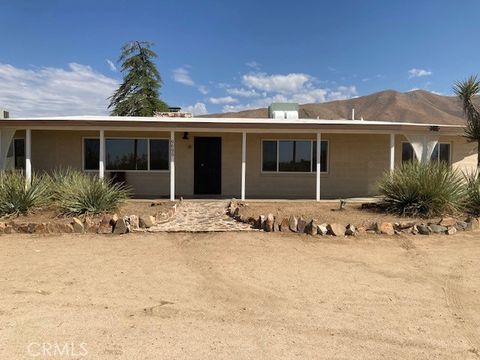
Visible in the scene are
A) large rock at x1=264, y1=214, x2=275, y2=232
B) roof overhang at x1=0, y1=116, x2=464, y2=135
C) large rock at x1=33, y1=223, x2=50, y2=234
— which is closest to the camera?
large rock at x1=33, y1=223, x2=50, y2=234

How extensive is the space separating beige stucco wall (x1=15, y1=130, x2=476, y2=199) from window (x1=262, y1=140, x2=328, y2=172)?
7.4 inches

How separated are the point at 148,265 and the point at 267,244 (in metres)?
2.34

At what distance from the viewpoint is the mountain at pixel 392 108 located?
218ft

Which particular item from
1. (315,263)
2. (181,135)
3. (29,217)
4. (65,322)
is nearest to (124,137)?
(181,135)

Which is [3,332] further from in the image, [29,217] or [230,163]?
[230,163]

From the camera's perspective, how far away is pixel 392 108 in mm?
69875

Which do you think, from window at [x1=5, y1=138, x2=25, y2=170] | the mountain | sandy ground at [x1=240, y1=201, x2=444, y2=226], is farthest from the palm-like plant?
the mountain

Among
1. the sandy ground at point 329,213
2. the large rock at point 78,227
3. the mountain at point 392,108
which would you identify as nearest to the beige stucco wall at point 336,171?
the sandy ground at point 329,213

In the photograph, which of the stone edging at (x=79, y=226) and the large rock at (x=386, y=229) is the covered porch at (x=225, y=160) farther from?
the large rock at (x=386, y=229)

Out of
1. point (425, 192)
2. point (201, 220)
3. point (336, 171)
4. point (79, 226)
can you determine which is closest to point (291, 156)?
point (336, 171)

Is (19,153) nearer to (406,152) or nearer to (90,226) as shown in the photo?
(90,226)

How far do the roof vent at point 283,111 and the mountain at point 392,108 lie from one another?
151 ft

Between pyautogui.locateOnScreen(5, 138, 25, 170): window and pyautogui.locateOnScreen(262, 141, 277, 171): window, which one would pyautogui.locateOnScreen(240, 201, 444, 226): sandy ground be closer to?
pyautogui.locateOnScreen(262, 141, 277, 171): window

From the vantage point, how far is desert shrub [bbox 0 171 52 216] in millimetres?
9598
